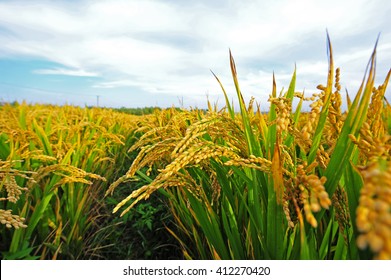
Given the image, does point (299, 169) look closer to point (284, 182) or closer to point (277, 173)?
point (277, 173)

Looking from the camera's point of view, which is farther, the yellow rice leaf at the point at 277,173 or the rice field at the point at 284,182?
the yellow rice leaf at the point at 277,173

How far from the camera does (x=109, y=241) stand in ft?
8.56

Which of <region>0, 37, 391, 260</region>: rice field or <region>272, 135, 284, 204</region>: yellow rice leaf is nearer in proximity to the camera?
<region>0, 37, 391, 260</region>: rice field

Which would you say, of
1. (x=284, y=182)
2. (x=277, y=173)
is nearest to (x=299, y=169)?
(x=277, y=173)

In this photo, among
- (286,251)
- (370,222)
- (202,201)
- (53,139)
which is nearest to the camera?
(370,222)

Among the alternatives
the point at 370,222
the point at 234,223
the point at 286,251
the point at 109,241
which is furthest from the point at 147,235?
the point at 370,222

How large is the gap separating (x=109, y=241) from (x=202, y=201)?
145cm

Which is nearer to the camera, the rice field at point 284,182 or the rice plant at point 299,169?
the rice field at point 284,182

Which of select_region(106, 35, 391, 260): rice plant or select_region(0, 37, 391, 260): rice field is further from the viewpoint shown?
select_region(106, 35, 391, 260): rice plant

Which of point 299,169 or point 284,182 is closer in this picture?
point 299,169

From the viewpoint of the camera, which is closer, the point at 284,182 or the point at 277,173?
the point at 277,173
